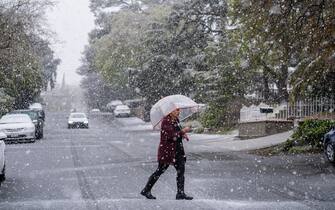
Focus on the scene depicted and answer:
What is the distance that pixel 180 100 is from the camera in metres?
10.9

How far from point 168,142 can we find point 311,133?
12.7m

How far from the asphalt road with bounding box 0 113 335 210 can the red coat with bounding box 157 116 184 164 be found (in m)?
0.71

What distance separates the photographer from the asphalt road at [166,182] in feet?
34.2

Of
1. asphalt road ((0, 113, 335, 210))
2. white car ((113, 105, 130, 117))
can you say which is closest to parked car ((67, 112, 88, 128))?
white car ((113, 105, 130, 117))

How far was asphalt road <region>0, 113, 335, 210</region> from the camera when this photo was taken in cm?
1041

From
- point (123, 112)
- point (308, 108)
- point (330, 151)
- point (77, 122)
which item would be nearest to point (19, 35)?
point (308, 108)

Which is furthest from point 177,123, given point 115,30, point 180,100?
point 115,30

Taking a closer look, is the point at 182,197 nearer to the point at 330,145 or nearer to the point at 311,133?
the point at 330,145

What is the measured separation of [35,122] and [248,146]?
13119 millimetres

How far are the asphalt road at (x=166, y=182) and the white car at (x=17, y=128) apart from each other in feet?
26.5

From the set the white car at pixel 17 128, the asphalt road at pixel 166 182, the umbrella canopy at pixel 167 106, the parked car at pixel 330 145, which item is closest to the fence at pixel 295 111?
the asphalt road at pixel 166 182

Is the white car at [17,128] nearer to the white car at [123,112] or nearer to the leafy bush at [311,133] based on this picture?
the leafy bush at [311,133]

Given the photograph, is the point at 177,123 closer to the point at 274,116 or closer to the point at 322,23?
the point at 322,23

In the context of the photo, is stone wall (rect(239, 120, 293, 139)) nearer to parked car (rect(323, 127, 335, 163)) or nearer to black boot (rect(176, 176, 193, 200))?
parked car (rect(323, 127, 335, 163))
